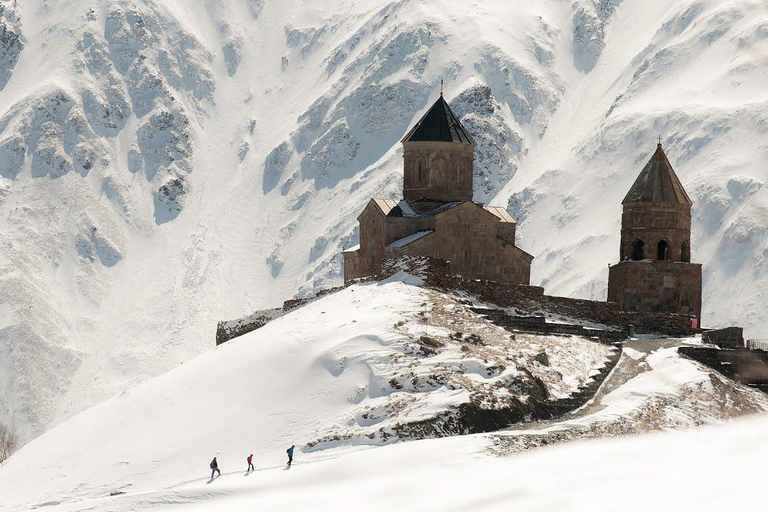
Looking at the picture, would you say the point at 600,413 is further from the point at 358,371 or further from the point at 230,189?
the point at 230,189

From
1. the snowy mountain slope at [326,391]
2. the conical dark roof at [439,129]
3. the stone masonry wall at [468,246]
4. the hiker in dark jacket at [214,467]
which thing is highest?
the conical dark roof at [439,129]

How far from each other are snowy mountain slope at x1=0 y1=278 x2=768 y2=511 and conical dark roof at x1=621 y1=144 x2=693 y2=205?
8.34 meters

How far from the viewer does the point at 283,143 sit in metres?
126

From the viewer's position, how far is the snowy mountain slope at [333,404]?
107ft

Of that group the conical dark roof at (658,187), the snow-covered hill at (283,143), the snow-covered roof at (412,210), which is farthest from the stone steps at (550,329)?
the snow-covered hill at (283,143)

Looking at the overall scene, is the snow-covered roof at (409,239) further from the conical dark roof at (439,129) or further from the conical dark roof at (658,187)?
the conical dark roof at (658,187)

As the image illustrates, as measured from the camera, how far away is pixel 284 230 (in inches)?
4729

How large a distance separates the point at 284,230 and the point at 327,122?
11.8 m

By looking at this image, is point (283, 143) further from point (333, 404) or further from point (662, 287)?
point (333, 404)

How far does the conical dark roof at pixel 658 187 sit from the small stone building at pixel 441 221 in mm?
4932

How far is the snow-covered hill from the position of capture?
10275 cm

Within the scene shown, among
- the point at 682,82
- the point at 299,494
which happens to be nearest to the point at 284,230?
the point at 682,82

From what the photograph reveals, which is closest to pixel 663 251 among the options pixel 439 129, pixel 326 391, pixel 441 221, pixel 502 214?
pixel 502 214

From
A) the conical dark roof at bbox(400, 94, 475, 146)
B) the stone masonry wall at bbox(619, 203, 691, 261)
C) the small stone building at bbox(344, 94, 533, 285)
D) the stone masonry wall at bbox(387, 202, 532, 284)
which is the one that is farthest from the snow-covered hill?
the stone masonry wall at bbox(387, 202, 532, 284)
